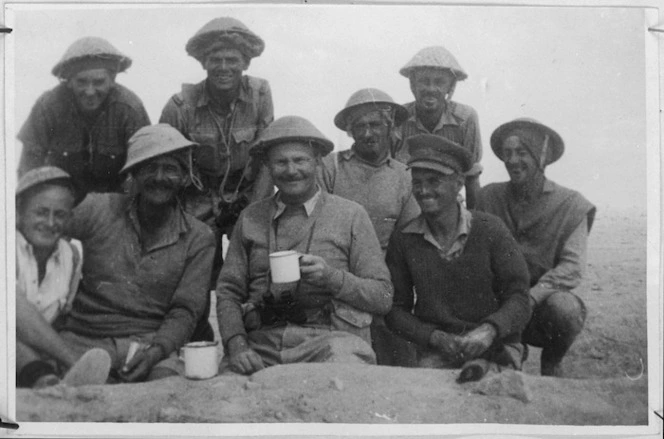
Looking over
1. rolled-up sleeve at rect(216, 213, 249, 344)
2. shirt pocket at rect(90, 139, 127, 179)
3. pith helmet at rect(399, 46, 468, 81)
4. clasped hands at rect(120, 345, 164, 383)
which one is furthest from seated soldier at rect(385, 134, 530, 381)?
shirt pocket at rect(90, 139, 127, 179)

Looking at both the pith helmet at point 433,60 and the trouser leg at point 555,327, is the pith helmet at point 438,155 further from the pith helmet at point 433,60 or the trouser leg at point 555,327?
the trouser leg at point 555,327

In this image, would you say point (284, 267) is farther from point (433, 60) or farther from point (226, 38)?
point (433, 60)

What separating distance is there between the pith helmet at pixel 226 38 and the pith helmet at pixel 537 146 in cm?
145

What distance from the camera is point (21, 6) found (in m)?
4.18

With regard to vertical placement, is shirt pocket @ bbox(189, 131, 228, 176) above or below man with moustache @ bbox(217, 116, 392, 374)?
above

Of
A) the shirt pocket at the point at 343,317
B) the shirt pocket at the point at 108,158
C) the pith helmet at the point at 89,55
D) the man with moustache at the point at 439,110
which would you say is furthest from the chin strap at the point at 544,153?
the pith helmet at the point at 89,55

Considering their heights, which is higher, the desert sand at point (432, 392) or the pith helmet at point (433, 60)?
the pith helmet at point (433, 60)

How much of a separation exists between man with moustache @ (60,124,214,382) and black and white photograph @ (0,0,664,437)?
0.01 m

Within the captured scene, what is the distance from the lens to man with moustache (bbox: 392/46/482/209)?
411cm

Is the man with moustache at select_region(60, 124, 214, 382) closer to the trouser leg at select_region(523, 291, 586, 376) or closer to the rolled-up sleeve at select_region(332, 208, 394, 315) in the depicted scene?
the rolled-up sleeve at select_region(332, 208, 394, 315)

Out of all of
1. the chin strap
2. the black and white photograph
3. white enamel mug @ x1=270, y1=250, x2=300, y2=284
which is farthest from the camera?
the chin strap

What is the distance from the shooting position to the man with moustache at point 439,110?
4113 mm

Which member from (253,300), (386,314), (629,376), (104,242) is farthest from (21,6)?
(629,376)

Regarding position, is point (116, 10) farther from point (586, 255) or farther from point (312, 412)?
point (586, 255)
